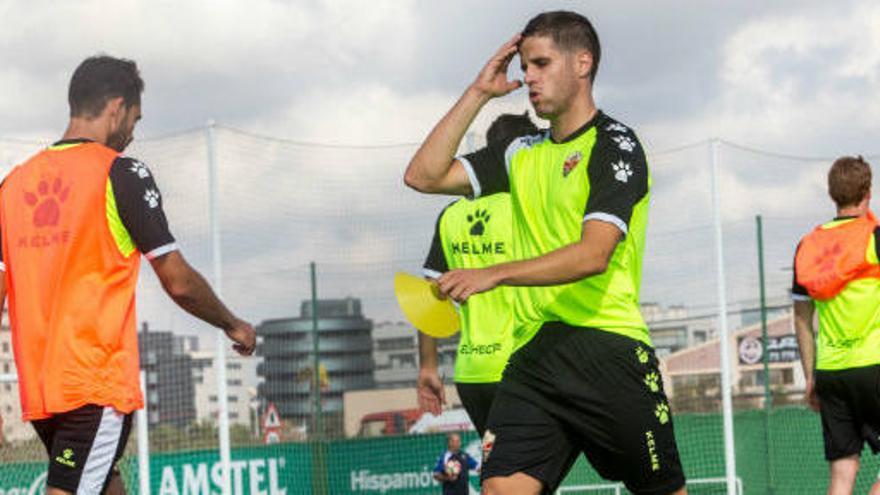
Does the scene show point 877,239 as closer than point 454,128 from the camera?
No

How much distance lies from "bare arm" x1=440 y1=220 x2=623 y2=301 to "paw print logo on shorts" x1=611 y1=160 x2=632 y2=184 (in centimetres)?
19

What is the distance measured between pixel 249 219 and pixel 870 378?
6.65 m

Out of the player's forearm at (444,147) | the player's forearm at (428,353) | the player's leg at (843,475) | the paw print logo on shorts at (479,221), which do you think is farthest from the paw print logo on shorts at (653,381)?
the player's leg at (843,475)

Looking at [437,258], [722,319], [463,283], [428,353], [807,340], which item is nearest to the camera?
[463,283]

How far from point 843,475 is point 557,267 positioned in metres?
4.67

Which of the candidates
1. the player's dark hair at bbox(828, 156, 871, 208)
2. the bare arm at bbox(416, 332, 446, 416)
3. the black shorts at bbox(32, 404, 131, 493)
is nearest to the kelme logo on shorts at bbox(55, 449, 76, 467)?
the black shorts at bbox(32, 404, 131, 493)

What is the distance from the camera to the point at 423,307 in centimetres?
686

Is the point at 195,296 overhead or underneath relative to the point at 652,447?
overhead

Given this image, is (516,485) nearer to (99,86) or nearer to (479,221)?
(99,86)

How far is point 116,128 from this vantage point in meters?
5.64

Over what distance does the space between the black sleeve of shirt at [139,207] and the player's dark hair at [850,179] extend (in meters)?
4.24

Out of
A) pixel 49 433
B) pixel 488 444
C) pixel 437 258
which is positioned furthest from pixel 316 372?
pixel 488 444

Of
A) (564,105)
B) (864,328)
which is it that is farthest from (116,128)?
(864,328)

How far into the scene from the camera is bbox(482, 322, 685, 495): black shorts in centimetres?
497
